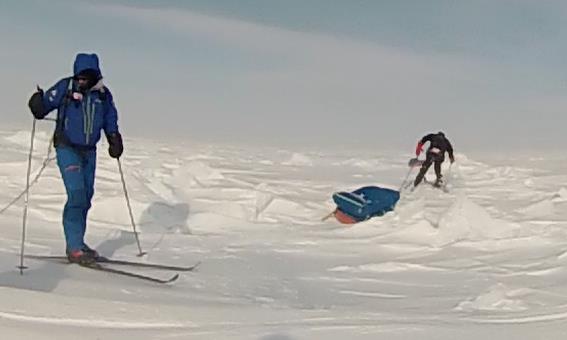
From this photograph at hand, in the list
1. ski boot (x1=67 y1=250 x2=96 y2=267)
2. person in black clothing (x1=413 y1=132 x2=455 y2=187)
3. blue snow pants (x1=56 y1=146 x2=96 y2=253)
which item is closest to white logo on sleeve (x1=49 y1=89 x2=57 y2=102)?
blue snow pants (x1=56 y1=146 x2=96 y2=253)

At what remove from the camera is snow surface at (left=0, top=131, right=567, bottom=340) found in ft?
14.6

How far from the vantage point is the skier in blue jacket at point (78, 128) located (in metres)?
6.30

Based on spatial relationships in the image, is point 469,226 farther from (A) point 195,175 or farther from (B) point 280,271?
(A) point 195,175

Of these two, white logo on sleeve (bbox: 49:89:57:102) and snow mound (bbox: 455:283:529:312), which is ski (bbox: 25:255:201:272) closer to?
white logo on sleeve (bbox: 49:89:57:102)

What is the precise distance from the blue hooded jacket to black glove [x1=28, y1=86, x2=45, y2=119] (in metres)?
0.03

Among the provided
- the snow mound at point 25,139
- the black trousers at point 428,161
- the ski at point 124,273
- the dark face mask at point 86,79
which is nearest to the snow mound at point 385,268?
the ski at point 124,273

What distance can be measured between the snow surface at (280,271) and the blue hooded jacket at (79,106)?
3.28 feet

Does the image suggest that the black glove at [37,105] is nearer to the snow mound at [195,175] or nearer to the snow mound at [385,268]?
the snow mound at [385,268]

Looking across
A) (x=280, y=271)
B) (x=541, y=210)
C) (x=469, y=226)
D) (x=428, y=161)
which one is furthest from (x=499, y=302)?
(x=428, y=161)

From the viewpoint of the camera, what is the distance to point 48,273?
5.76 m

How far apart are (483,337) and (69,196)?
3475 mm

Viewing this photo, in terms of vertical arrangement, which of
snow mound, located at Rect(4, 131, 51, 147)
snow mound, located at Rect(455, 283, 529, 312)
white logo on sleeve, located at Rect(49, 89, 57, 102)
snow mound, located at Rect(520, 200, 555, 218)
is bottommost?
snow mound, located at Rect(455, 283, 529, 312)

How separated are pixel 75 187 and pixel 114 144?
0.53m

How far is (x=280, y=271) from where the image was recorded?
7555 millimetres
